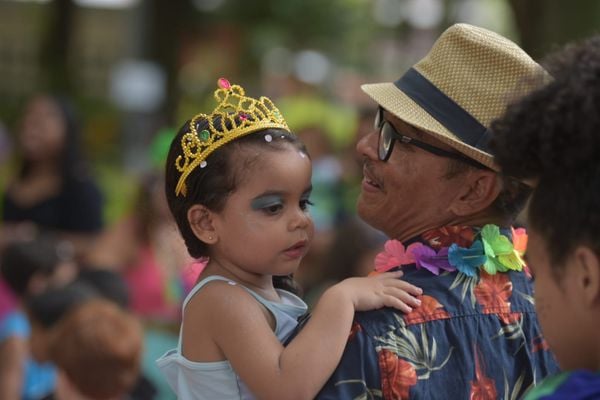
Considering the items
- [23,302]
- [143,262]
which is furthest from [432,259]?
[143,262]

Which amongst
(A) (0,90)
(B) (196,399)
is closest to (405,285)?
(B) (196,399)

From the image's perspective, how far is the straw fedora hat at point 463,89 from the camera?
2.71 meters

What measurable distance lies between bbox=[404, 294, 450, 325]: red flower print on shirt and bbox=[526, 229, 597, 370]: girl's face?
1.94 feet

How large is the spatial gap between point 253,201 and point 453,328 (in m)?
0.57

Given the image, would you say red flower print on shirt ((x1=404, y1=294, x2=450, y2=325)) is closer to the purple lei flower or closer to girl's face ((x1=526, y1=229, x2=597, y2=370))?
the purple lei flower

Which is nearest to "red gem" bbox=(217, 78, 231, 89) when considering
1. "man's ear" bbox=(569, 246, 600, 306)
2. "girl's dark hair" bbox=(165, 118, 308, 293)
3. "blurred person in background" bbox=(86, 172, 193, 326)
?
"girl's dark hair" bbox=(165, 118, 308, 293)

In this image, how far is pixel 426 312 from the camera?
257cm

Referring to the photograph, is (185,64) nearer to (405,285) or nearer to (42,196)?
(42,196)

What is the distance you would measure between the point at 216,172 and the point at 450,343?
2.33 ft

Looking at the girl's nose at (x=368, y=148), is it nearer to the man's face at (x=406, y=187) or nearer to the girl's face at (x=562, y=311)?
the man's face at (x=406, y=187)

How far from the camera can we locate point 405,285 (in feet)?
8.45

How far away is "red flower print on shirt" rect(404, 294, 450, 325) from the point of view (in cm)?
255

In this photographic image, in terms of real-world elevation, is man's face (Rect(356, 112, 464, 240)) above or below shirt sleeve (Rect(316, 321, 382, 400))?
above

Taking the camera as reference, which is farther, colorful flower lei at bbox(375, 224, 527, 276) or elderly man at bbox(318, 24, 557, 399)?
colorful flower lei at bbox(375, 224, 527, 276)
